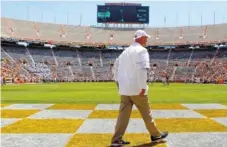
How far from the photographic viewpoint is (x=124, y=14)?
99250mm

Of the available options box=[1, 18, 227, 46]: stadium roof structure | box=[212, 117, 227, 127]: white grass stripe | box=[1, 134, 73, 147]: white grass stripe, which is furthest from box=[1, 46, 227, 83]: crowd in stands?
box=[1, 134, 73, 147]: white grass stripe

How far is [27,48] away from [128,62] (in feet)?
277

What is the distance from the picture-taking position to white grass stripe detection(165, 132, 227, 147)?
270 inches

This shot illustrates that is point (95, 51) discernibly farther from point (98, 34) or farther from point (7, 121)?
point (7, 121)

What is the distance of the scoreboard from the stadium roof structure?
121 inches

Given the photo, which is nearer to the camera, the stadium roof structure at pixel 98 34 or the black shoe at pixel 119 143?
the black shoe at pixel 119 143

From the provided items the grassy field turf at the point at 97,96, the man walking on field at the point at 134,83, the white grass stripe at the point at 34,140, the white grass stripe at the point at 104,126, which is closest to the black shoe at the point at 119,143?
the man walking on field at the point at 134,83

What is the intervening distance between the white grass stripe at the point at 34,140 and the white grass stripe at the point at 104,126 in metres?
0.93

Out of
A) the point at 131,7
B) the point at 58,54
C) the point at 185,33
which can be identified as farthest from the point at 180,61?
the point at 58,54

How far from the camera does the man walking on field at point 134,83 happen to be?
6875 mm

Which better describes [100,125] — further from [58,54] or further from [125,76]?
[58,54]

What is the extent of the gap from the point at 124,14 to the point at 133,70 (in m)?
93.8

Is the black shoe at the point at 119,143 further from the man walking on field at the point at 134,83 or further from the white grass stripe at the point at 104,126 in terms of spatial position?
the white grass stripe at the point at 104,126

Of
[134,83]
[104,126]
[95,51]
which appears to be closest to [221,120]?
[104,126]
